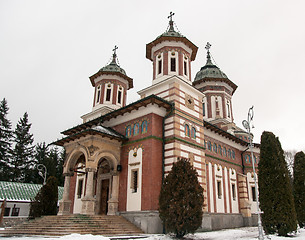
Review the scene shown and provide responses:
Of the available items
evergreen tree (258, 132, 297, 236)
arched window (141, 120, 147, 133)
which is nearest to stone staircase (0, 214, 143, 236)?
arched window (141, 120, 147, 133)

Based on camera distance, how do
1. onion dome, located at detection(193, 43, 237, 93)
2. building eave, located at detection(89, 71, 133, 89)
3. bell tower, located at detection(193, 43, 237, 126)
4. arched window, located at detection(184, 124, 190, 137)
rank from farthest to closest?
onion dome, located at detection(193, 43, 237, 93) < bell tower, located at detection(193, 43, 237, 126) < building eave, located at detection(89, 71, 133, 89) < arched window, located at detection(184, 124, 190, 137)

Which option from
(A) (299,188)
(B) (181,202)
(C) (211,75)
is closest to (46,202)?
(B) (181,202)

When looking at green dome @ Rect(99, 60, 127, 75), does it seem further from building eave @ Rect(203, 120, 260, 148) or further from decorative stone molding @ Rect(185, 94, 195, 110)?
building eave @ Rect(203, 120, 260, 148)

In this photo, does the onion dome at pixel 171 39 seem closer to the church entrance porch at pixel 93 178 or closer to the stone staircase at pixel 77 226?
the church entrance porch at pixel 93 178

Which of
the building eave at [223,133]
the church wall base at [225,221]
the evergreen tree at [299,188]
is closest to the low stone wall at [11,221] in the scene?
the church wall base at [225,221]

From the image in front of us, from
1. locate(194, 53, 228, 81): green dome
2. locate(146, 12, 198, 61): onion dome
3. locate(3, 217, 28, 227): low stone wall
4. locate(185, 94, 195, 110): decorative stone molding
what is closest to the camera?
locate(185, 94, 195, 110): decorative stone molding

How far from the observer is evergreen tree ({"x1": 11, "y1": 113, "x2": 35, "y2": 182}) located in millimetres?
42969

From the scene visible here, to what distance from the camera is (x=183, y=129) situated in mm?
18391

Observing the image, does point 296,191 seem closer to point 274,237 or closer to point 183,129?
point 274,237

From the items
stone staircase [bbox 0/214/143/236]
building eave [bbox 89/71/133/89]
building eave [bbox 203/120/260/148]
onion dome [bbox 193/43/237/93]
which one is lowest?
stone staircase [bbox 0/214/143/236]

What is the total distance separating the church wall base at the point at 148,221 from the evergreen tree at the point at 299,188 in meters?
9.76

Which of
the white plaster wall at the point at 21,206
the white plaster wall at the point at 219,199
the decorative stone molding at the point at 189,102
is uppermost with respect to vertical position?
the decorative stone molding at the point at 189,102

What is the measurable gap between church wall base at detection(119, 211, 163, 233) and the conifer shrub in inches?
264

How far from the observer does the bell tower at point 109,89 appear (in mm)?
25281
